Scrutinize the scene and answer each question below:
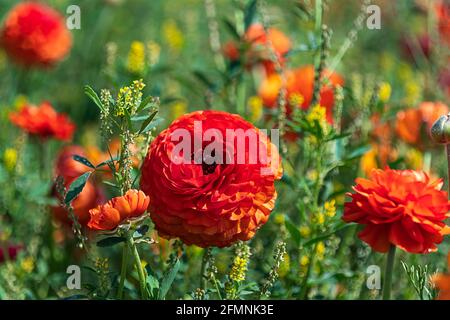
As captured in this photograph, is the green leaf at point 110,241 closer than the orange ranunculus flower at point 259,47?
Yes

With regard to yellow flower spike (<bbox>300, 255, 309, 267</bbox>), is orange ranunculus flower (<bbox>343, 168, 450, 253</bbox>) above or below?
above

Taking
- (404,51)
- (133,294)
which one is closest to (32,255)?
(133,294)

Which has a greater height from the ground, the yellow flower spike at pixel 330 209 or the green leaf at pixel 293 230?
Answer: the yellow flower spike at pixel 330 209

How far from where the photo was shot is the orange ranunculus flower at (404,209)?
1.09m

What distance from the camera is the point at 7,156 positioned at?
1609 mm

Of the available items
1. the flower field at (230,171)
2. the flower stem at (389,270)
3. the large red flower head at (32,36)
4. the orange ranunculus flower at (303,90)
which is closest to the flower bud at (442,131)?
the flower field at (230,171)

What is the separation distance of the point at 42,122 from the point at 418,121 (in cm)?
75

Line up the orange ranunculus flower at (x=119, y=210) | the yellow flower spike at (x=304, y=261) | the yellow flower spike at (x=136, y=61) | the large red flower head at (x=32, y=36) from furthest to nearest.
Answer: the large red flower head at (x=32, y=36) → the yellow flower spike at (x=136, y=61) → the yellow flower spike at (x=304, y=261) → the orange ranunculus flower at (x=119, y=210)

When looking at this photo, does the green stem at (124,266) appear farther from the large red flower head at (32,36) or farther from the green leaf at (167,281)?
the large red flower head at (32,36)

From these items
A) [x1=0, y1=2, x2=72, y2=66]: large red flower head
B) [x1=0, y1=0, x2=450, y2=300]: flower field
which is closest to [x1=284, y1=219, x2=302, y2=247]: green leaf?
A: [x1=0, y1=0, x2=450, y2=300]: flower field

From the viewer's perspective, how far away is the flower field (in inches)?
42.4

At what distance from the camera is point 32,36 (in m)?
2.27

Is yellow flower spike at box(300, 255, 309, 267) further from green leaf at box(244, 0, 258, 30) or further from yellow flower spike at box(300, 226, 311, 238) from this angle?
green leaf at box(244, 0, 258, 30)

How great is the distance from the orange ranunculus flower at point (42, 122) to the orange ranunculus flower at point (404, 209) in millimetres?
865
